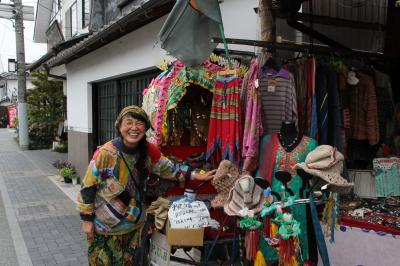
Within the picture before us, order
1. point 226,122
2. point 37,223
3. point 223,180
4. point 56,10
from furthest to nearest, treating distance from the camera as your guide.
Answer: point 56,10 → point 37,223 → point 226,122 → point 223,180

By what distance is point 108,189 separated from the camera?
3461mm

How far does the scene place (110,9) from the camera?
9.40m

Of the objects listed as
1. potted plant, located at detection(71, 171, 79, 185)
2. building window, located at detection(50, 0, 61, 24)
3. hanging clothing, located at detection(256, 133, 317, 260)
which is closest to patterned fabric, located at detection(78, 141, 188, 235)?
hanging clothing, located at detection(256, 133, 317, 260)

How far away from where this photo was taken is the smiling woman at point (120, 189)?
134 inches

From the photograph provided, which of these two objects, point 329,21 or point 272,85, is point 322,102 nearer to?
point 272,85

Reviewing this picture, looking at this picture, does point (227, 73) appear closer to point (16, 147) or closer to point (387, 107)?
point (387, 107)

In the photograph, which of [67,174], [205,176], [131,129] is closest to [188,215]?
[205,176]

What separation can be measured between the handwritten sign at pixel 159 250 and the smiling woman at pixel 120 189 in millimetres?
167

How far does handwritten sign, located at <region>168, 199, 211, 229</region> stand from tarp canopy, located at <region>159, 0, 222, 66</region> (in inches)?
50.9

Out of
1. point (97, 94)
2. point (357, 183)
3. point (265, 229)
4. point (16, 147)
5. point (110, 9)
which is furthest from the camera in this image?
point (16, 147)

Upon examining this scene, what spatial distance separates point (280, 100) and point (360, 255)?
149cm

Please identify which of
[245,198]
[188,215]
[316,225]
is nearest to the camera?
[316,225]

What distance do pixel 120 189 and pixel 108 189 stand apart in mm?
103

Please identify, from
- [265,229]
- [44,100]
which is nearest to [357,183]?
[265,229]
